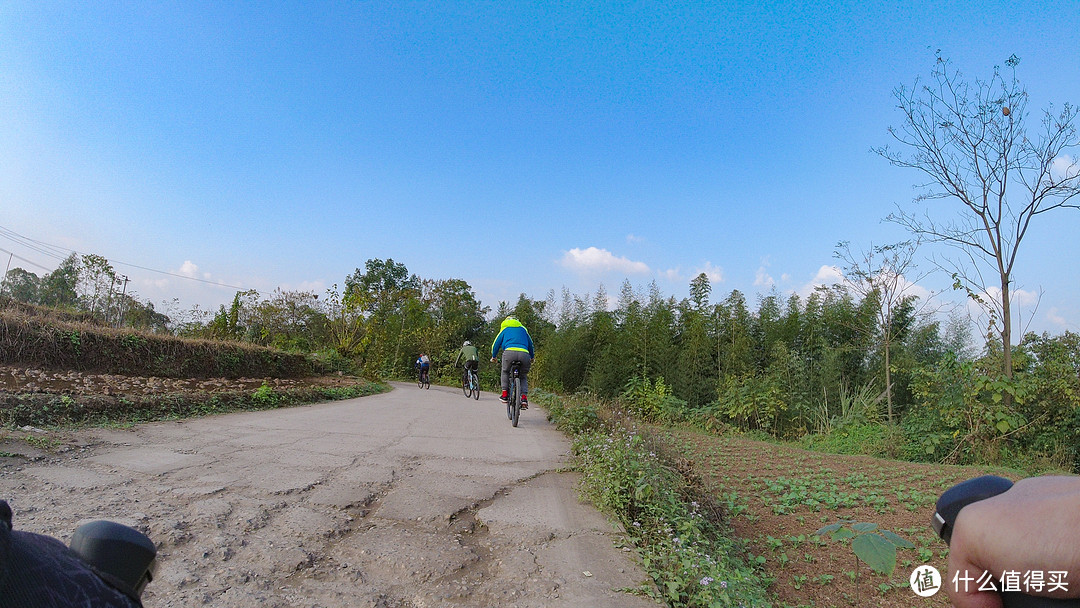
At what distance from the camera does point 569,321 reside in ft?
55.3

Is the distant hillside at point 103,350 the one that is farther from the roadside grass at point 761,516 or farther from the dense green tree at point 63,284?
the dense green tree at point 63,284

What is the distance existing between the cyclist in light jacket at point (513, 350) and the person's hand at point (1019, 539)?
6996 millimetres

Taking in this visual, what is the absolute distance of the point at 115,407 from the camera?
5688 millimetres

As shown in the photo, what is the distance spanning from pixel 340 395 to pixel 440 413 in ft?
13.1

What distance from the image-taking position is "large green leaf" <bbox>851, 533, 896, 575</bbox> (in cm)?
159

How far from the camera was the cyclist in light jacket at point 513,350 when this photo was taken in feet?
25.8

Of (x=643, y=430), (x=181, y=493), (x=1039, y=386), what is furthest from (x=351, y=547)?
(x=1039, y=386)

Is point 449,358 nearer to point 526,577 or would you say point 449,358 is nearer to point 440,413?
point 440,413

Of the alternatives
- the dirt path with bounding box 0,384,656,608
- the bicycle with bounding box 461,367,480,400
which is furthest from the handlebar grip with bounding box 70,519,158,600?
the bicycle with bounding box 461,367,480,400

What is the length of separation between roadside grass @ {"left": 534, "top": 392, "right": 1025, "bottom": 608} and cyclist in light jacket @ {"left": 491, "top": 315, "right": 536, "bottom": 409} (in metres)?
2.05

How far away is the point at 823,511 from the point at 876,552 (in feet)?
9.78

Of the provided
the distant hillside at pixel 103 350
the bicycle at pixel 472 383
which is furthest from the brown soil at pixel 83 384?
the bicycle at pixel 472 383

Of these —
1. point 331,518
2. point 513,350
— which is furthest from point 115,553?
point 513,350

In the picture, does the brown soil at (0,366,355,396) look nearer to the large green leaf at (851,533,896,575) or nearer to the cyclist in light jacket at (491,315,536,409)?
the cyclist in light jacket at (491,315,536,409)
